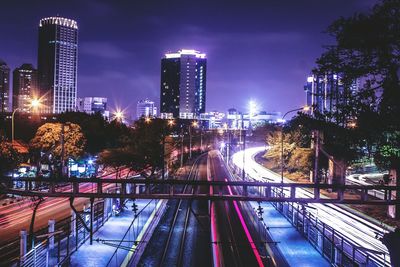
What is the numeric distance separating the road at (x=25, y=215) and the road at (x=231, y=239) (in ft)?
34.9

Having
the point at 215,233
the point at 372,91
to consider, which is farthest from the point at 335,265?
the point at 215,233

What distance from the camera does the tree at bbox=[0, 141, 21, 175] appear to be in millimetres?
30547

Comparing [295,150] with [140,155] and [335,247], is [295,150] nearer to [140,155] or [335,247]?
[140,155]

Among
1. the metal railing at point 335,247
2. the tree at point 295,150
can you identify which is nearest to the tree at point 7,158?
the metal railing at point 335,247

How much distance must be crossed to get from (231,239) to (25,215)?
14.8 m

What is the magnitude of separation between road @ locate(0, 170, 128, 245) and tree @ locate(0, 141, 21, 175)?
306 centimetres

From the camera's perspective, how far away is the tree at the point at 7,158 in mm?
30547

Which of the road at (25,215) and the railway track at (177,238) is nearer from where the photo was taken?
the railway track at (177,238)

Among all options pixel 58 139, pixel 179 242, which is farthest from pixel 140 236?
pixel 58 139

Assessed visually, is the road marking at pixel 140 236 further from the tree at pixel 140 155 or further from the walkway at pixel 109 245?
the tree at pixel 140 155

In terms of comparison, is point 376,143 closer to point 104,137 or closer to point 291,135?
point 291,135

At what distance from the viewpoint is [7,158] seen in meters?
31.1

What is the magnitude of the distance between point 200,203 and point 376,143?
69.7 feet

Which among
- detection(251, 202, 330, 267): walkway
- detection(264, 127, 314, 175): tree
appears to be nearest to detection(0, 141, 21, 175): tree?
detection(251, 202, 330, 267): walkway
